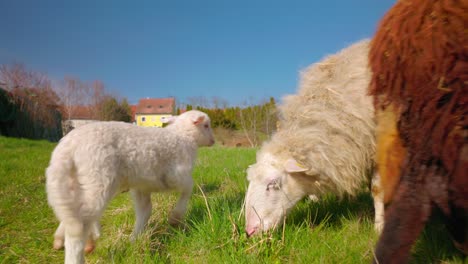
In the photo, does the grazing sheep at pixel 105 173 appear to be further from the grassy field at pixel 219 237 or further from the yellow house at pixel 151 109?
the yellow house at pixel 151 109

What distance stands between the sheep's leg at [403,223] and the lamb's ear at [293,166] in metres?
1.53

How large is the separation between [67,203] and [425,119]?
2578 mm

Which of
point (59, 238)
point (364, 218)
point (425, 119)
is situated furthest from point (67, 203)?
point (364, 218)

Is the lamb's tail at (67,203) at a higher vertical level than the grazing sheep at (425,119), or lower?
lower

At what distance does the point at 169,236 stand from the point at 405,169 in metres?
2.50

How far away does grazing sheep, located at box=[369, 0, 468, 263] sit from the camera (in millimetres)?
1450

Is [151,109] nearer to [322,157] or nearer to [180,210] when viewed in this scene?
[180,210]

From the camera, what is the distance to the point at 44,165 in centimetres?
809

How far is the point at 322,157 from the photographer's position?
320 cm

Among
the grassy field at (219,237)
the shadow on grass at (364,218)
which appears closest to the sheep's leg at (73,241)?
the grassy field at (219,237)

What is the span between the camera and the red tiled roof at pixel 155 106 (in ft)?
196

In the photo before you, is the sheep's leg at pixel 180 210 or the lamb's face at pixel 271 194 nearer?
the lamb's face at pixel 271 194

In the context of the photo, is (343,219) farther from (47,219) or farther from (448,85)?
(47,219)

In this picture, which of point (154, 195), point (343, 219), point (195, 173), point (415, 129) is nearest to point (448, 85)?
point (415, 129)
